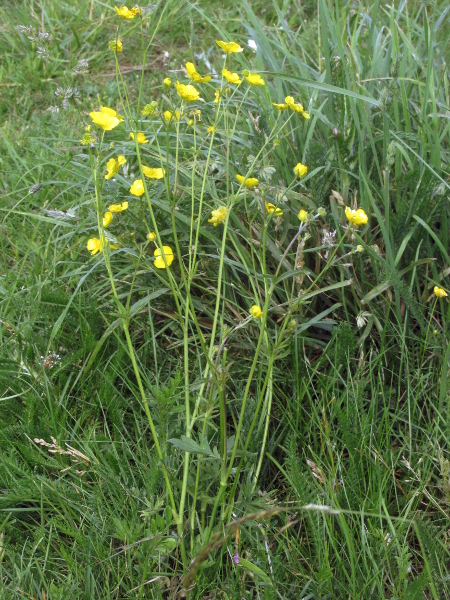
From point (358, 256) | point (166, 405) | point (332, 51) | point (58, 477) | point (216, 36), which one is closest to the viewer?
point (166, 405)

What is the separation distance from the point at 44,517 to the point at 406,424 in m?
0.86

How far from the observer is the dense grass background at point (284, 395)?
1250 mm

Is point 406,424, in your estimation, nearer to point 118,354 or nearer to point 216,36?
point 118,354

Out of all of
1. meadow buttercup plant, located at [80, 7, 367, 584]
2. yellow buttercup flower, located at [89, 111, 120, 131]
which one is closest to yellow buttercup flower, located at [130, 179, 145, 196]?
meadow buttercup plant, located at [80, 7, 367, 584]

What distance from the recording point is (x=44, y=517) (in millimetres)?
1394

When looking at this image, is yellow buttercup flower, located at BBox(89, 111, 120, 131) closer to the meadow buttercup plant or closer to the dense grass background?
the meadow buttercup plant

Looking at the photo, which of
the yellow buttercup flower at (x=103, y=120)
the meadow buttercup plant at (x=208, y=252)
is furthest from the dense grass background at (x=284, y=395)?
the yellow buttercup flower at (x=103, y=120)

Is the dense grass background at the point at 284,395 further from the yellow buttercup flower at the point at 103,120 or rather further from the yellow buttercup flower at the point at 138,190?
the yellow buttercup flower at the point at 103,120

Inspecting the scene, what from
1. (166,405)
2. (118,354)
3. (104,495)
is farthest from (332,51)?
(104,495)

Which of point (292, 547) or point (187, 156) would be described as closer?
point (292, 547)

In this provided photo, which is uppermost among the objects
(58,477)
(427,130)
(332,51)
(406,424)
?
(332,51)

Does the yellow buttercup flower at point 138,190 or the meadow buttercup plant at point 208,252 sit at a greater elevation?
the yellow buttercup flower at point 138,190

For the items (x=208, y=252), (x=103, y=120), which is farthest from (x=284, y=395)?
(x=103, y=120)

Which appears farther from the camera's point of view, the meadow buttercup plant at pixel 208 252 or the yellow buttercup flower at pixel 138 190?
the yellow buttercup flower at pixel 138 190
